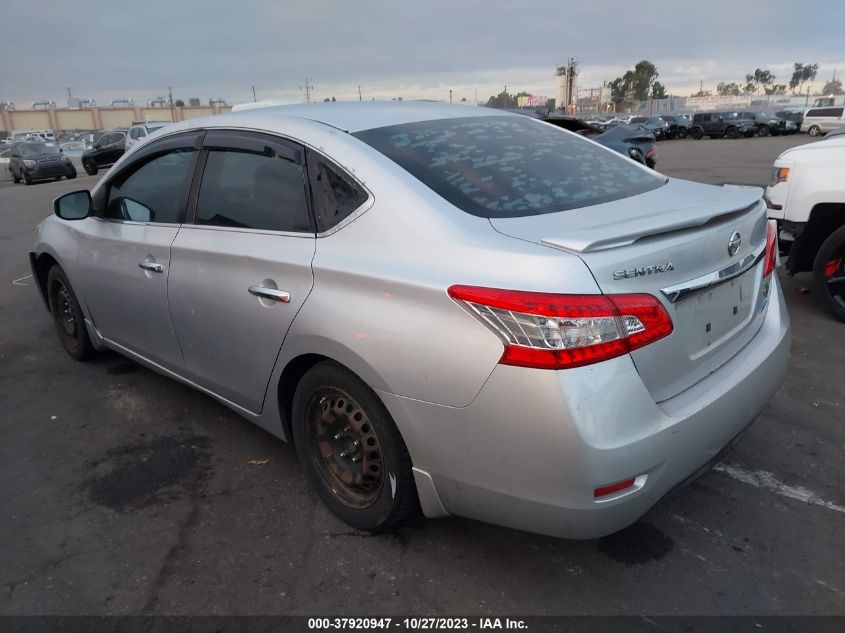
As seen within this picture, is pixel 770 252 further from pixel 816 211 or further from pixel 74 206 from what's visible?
pixel 74 206

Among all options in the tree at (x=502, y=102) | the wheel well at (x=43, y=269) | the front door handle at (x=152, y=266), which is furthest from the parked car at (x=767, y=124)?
the front door handle at (x=152, y=266)

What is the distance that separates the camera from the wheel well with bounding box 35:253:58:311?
4723 millimetres

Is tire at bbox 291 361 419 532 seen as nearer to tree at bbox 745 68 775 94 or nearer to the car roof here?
the car roof

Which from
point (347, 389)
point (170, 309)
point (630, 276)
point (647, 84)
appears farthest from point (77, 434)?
point (647, 84)

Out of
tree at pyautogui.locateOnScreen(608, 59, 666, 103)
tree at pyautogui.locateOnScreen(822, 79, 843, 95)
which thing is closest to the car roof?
tree at pyautogui.locateOnScreen(608, 59, 666, 103)

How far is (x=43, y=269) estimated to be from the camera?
4.89 meters

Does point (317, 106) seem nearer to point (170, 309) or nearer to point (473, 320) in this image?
point (170, 309)

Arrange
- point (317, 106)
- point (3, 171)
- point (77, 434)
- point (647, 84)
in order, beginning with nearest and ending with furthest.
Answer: point (317, 106) < point (77, 434) < point (3, 171) < point (647, 84)

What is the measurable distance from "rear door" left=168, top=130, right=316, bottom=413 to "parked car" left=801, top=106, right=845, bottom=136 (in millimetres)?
43008

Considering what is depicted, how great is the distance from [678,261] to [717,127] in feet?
157

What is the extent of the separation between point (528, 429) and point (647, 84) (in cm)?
12517

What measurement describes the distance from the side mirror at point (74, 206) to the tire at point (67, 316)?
65cm

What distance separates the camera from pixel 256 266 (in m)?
2.80

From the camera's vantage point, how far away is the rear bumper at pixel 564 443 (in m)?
1.93
